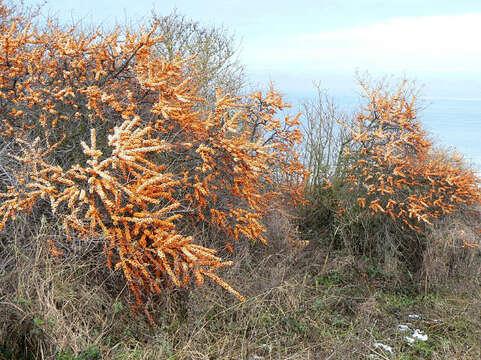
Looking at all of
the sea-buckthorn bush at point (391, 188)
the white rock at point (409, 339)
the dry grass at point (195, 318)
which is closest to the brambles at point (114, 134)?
the dry grass at point (195, 318)

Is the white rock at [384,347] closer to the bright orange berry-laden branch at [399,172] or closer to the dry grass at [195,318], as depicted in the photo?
the dry grass at [195,318]

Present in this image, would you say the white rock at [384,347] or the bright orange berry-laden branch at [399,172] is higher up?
the bright orange berry-laden branch at [399,172]

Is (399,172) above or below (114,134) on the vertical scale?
below

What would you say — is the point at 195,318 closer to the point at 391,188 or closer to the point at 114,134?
the point at 114,134

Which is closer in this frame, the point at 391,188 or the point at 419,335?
the point at 419,335

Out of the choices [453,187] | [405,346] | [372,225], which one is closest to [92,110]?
[405,346]

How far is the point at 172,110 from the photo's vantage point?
178 inches

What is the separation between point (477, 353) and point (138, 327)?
3.38 meters

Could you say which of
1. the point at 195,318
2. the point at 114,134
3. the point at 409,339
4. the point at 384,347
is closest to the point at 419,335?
the point at 409,339

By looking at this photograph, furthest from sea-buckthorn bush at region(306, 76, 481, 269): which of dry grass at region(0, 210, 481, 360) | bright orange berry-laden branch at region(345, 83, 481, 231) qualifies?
dry grass at region(0, 210, 481, 360)

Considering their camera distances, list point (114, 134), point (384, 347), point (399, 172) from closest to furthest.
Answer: point (114, 134) < point (384, 347) < point (399, 172)

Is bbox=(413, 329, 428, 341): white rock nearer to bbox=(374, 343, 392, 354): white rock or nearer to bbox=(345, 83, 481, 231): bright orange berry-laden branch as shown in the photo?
bbox=(374, 343, 392, 354): white rock

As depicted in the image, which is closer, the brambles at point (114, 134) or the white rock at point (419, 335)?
the brambles at point (114, 134)

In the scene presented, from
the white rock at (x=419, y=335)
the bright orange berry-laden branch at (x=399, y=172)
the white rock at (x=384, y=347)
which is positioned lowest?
the white rock at (x=419, y=335)
